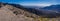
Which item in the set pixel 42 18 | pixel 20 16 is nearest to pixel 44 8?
pixel 42 18

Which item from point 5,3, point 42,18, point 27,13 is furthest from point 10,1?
point 42,18

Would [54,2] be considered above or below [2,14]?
above

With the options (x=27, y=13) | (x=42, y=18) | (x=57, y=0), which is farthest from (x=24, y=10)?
(x=57, y=0)

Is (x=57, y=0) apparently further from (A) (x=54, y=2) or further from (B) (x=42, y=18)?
(B) (x=42, y=18)

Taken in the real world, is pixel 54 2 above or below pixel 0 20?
above

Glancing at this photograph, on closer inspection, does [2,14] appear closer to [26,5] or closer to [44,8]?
[26,5]

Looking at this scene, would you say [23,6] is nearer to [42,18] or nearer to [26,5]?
→ [26,5]

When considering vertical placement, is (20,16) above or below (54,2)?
below
